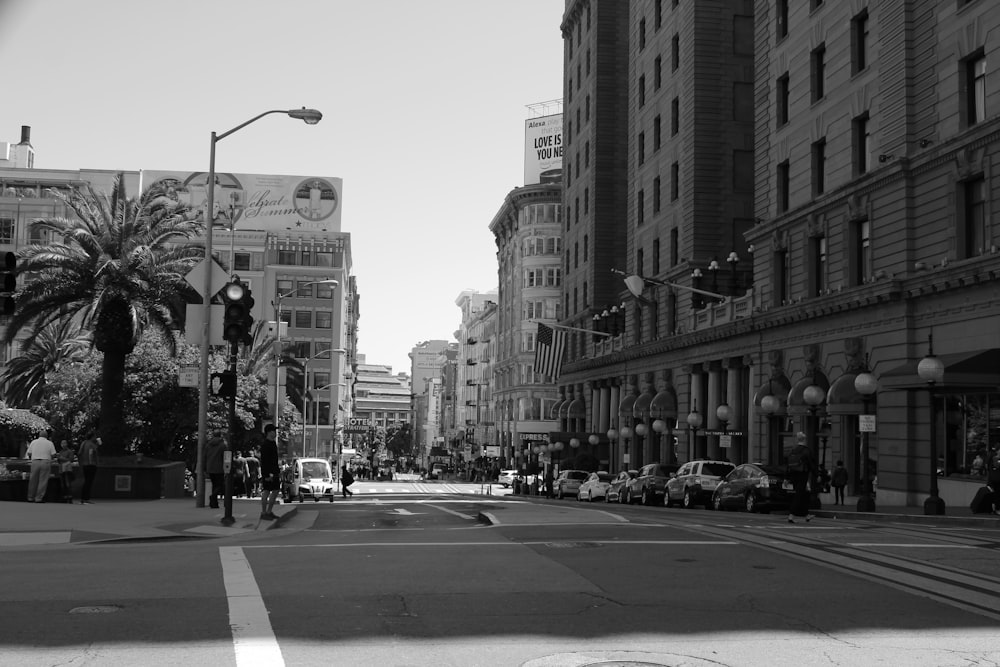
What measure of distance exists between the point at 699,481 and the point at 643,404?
28.3 metres

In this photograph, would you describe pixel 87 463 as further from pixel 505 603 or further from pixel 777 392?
pixel 777 392

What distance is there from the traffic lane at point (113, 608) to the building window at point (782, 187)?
37839 millimetres

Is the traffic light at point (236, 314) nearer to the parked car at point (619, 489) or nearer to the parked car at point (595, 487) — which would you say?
the parked car at point (619, 489)

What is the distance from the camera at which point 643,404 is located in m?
65.1

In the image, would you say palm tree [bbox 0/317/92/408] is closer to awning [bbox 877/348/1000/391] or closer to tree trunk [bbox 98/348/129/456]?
tree trunk [bbox 98/348/129/456]

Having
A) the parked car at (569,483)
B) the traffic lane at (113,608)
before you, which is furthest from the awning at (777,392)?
the traffic lane at (113,608)

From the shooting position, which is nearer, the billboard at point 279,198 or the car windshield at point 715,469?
the car windshield at point 715,469

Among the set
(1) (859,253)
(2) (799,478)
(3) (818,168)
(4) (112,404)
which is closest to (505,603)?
(2) (799,478)

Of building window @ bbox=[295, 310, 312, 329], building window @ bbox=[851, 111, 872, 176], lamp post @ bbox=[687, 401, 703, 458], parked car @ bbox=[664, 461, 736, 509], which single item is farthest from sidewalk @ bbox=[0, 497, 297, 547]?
building window @ bbox=[295, 310, 312, 329]

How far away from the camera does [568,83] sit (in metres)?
92.0

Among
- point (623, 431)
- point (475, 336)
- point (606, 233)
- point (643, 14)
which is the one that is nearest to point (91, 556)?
Answer: point (623, 431)

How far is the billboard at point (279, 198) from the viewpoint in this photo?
404ft

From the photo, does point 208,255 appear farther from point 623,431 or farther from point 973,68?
point 623,431

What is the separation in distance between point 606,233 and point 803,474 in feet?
188
